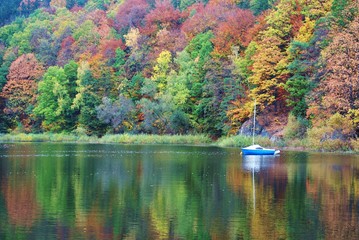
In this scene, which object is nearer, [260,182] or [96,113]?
[260,182]

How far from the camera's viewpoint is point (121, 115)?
95.5 m

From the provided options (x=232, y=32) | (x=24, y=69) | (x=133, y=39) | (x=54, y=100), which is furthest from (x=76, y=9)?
(x=232, y=32)

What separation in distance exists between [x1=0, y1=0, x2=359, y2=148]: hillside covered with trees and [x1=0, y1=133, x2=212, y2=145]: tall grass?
2.22 m

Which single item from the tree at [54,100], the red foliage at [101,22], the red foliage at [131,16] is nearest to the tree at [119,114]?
the tree at [54,100]

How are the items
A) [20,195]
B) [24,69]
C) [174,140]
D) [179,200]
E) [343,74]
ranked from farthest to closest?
[24,69], [174,140], [343,74], [20,195], [179,200]

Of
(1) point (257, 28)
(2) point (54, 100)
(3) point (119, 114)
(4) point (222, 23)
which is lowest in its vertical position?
(3) point (119, 114)

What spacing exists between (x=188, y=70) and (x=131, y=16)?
36319 millimetres

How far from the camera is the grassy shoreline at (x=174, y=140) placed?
6856 cm

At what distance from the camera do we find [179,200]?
3106cm

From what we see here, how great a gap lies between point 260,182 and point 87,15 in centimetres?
10456

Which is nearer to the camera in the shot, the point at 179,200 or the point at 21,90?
the point at 179,200

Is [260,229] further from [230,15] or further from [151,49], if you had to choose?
[151,49]

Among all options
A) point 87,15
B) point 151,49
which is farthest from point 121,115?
point 87,15

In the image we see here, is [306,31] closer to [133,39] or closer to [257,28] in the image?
[257,28]
